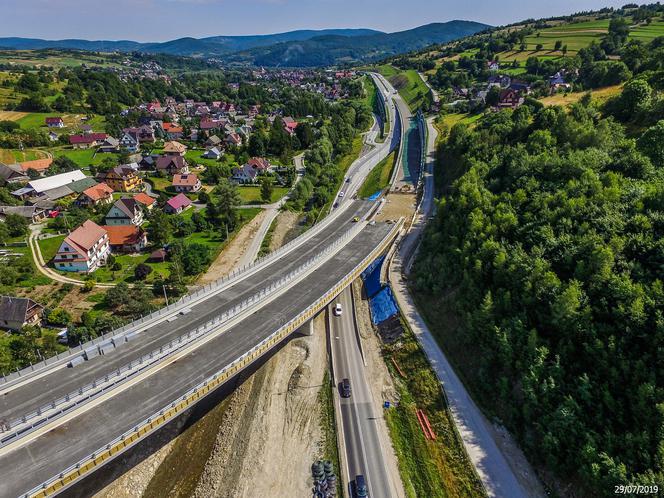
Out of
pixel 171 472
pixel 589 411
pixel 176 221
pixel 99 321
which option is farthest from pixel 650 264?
pixel 176 221

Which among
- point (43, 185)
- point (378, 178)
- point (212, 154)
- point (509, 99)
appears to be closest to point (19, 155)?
point (43, 185)

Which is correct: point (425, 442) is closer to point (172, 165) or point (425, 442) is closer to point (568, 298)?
point (568, 298)

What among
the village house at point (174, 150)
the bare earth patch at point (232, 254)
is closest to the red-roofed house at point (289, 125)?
the village house at point (174, 150)

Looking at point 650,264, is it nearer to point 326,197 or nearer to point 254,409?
point 254,409

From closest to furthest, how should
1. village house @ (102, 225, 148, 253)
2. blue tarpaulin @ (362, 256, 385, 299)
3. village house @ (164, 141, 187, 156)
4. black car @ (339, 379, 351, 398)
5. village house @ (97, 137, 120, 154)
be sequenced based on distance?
black car @ (339, 379, 351, 398), blue tarpaulin @ (362, 256, 385, 299), village house @ (102, 225, 148, 253), village house @ (164, 141, 187, 156), village house @ (97, 137, 120, 154)

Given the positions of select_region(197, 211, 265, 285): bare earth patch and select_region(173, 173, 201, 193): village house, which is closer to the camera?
select_region(197, 211, 265, 285): bare earth patch

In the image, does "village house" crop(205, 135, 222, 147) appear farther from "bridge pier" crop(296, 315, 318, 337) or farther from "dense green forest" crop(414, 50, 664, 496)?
"bridge pier" crop(296, 315, 318, 337)

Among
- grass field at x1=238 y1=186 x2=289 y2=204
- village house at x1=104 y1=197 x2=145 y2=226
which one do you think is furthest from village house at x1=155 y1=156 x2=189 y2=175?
village house at x1=104 y1=197 x2=145 y2=226

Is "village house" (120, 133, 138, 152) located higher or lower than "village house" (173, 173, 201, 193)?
higher
